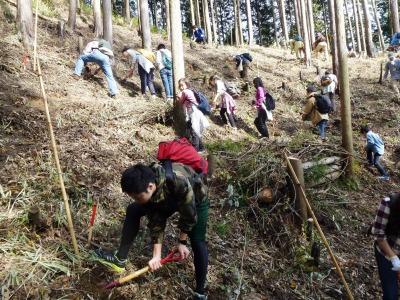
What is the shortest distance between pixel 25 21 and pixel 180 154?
304 inches

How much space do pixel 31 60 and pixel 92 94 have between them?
5.46 feet

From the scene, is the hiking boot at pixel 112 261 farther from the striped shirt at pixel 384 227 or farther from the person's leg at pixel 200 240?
the striped shirt at pixel 384 227

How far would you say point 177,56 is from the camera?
23.6 feet

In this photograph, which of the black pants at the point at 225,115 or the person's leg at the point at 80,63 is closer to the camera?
the person's leg at the point at 80,63

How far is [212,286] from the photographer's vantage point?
3758mm

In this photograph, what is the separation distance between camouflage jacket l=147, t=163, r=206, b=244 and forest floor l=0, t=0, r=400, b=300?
2.94 ft

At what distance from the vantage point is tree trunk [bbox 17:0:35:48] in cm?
831

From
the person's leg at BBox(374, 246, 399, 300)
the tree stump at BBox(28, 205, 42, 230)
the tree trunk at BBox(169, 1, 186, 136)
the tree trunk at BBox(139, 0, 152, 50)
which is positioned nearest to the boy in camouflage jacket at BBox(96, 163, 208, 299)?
the tree stump at BBox(28, 205, 42, 230)

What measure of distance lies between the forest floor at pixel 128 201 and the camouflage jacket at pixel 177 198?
90cm

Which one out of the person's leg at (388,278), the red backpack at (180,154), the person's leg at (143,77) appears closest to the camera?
the red backpack at (180,154)

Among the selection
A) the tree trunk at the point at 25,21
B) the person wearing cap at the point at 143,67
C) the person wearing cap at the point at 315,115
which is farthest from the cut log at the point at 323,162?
the tree trunk at the point at 25,21

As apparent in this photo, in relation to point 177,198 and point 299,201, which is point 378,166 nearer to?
point 299,201

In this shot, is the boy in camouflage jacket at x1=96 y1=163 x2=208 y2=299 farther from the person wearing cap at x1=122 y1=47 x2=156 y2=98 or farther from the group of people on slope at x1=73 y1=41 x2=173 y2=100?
the person wearing cap at x1=122 y1=47 x2=156 y2=98

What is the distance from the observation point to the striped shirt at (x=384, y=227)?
287 cm
